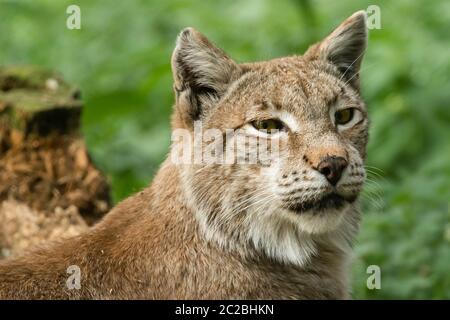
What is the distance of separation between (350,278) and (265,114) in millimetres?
1368

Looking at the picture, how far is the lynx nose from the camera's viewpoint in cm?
569

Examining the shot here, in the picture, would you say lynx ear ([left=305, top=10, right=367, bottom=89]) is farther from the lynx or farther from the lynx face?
the lynx

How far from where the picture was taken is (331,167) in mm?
5691

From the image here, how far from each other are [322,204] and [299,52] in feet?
17.5

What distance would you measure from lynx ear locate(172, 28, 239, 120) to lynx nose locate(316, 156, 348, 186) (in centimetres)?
98

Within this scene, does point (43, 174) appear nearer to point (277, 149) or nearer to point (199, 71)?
point (199, 71)

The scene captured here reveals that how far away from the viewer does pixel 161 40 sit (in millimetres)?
12680

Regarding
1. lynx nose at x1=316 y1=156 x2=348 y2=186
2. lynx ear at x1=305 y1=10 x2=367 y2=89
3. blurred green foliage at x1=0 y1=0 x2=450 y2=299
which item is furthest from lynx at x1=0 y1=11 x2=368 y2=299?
blurred green foliage at x1=0 y1=0 x2=450 y2=299

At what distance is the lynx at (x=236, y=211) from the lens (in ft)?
19.2

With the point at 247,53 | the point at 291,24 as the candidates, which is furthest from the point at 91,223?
the point at 291,24

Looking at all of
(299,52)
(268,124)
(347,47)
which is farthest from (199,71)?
(299,52)

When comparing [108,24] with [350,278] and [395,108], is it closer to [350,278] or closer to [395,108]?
[395,108]

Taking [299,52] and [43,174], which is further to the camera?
[299,52]

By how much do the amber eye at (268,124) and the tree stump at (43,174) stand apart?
1.95 m
